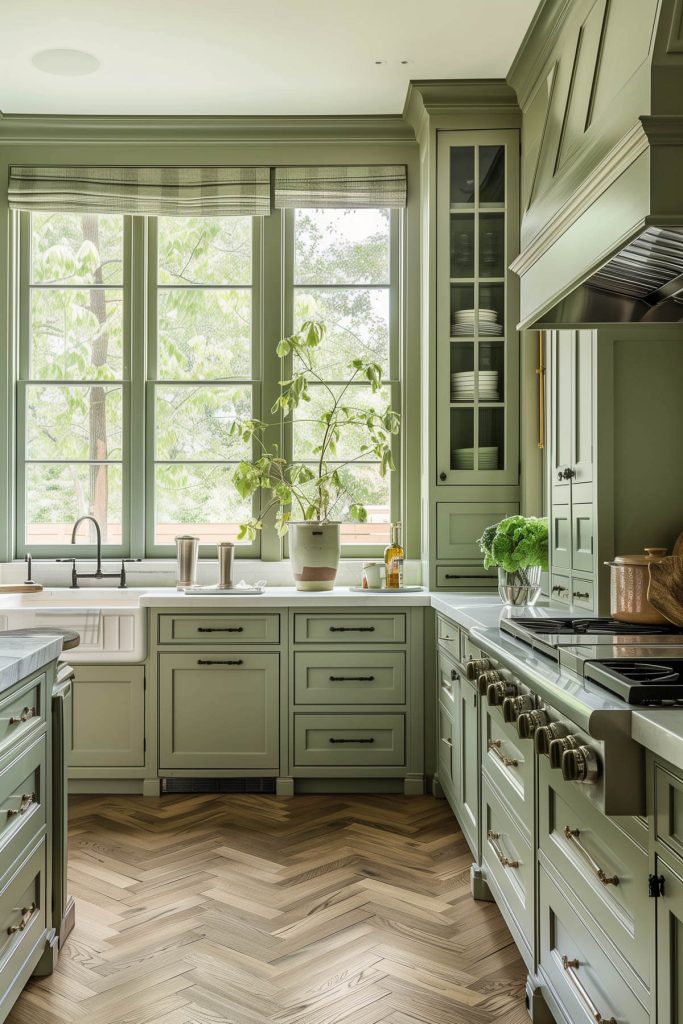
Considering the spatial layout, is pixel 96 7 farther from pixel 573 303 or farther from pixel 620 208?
pixel 620 208

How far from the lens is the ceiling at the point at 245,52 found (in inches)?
130

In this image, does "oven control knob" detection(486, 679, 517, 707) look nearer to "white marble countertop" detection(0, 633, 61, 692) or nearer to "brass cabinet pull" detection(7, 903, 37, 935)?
"white marble countertop" detection(0, 633, 61, 692)

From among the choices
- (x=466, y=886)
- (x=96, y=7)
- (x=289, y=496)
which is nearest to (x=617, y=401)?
(x=466, y=886)

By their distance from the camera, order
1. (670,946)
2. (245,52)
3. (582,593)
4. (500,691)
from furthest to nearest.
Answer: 1. (245,52)
2. (582,593)
3. (500,691)
4. (670,946)

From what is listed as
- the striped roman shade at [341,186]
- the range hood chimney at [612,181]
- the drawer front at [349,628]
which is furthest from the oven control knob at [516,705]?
the striped roman shade at [341,186]

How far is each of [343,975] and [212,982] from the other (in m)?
0.35

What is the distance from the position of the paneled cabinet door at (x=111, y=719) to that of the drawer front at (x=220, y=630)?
22 centimetres

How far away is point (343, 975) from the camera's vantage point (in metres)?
2.27

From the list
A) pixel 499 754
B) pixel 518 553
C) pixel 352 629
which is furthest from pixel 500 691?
pixel 352 629

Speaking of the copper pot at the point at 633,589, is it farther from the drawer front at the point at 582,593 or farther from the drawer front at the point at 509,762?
the drawer front at the point at 509,762

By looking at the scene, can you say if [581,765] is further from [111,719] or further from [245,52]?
[245,52]

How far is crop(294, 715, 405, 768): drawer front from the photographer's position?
3.73 m

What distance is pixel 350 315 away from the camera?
172 inches

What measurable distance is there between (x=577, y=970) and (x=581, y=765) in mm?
546
